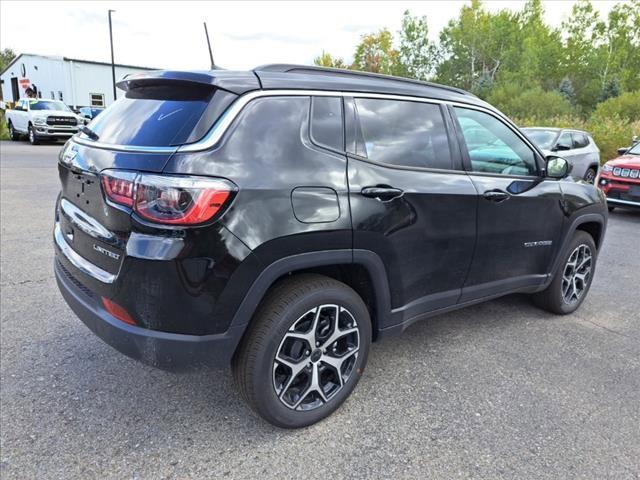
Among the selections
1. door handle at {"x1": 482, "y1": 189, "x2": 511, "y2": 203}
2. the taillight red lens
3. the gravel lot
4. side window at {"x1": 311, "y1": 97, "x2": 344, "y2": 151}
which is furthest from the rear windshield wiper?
door handle at {"x1": 482, "y1": 189, "x2": 511, "y2": 203}

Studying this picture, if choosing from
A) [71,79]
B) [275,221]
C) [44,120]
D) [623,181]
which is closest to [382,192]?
[275,221]

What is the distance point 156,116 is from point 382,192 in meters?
1.23

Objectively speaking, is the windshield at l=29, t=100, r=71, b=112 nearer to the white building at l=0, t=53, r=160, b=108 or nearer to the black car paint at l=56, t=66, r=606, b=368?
the black car paint at l=56, t=66, r=606, b=368

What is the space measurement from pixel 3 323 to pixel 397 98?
332 cm

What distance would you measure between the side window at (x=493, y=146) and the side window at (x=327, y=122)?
1.05m

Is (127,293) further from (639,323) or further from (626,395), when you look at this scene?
(639,323)

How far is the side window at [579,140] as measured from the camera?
11.5 meters

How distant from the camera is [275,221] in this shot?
7.36 feet

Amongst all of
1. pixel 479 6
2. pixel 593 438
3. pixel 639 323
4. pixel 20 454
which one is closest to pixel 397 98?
pixel 593 438

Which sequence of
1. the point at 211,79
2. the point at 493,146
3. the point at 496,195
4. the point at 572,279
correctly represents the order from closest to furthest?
the point at 211,79
the point at 496,195
the point at 493,146
the point at 572,279

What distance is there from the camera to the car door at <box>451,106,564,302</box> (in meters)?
3.25

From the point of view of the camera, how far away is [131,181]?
2131mm

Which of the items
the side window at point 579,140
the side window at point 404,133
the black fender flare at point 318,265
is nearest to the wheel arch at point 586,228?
the side window at point 404,133

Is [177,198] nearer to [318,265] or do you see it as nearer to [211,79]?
[211,79]
